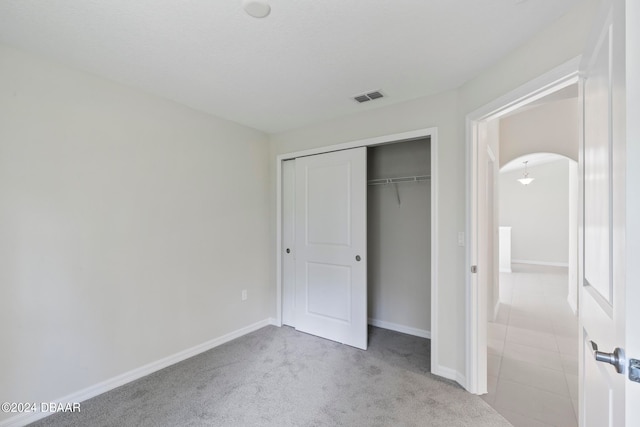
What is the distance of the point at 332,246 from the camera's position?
3.20 m

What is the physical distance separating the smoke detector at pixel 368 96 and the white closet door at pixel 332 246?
0.49 m

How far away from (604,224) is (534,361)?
2476mm

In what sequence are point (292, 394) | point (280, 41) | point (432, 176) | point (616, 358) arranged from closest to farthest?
point (616, 358) → point (280, 41) → point (292, 394) → point (432, 176)

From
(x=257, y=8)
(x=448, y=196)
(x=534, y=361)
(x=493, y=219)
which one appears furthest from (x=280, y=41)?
(x=493, y=219)

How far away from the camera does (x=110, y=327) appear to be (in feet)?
7.44

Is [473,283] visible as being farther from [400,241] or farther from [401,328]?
[401,328]

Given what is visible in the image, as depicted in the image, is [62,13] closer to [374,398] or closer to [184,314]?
[184,314]

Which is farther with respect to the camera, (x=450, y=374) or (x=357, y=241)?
(x=357, y=241)

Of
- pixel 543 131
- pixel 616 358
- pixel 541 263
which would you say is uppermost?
pixel 543 131

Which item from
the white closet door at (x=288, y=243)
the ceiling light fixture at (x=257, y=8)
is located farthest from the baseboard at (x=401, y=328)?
the ceiling light fixture at (x=257, y=8)

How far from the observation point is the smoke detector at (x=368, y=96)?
8.29 feet

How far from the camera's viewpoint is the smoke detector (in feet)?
8.29

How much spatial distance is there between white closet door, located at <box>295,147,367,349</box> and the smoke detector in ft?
1.62

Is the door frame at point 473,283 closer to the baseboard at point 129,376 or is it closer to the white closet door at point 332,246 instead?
the white closet door at point 332,246
